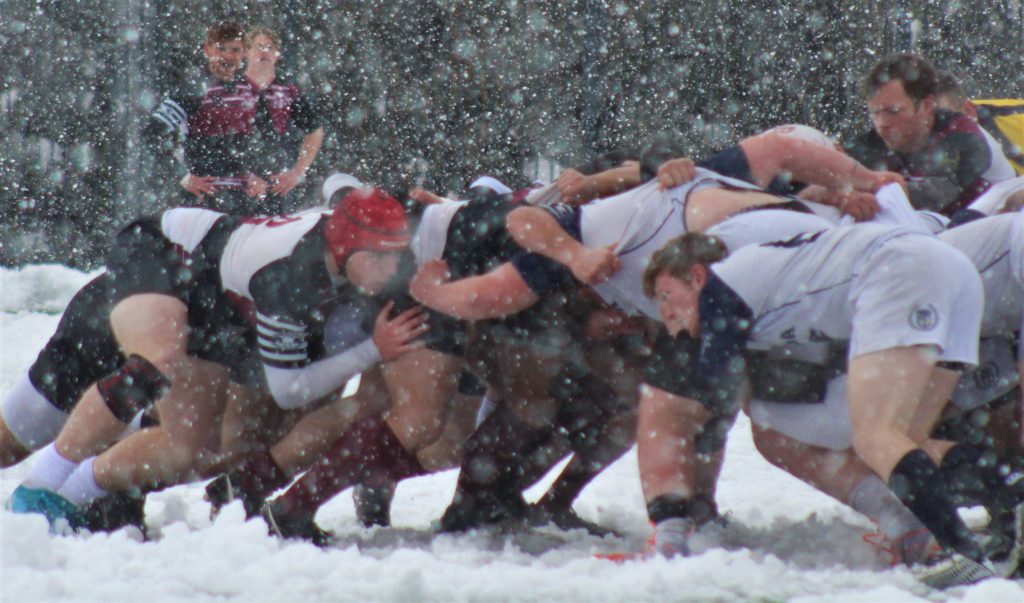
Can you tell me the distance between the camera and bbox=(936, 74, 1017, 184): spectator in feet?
12.0

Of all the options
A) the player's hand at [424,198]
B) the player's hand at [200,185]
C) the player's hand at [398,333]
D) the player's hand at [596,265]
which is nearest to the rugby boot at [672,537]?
the player's hand at [596,265]

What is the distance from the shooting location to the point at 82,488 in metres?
3.23

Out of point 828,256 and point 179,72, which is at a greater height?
point 179,72

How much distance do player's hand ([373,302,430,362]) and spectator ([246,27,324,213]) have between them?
2478mm

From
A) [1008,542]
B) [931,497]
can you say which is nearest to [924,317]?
[931,497]

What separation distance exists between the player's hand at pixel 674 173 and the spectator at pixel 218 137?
9.42 feet

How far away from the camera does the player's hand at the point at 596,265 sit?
9.49 ft

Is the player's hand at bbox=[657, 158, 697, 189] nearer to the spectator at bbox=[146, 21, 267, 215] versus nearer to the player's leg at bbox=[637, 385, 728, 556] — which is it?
the player's leg at bbox=[637, 385, 728, 556]

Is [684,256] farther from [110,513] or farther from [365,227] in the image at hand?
[110,513]

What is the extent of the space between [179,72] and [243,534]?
448 cm

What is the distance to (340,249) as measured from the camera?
3078 millimetres

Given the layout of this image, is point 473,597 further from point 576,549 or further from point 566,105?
point 566,105

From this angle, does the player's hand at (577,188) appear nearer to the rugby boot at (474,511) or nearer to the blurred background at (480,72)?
the rugby boot at (474,511)

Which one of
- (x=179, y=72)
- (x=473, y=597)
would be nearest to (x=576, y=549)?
(x=473, y=597)
